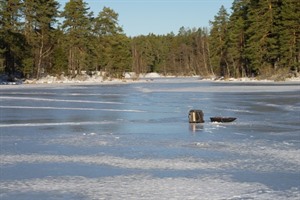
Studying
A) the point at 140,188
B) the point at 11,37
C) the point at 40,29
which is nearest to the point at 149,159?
the point at 140,188

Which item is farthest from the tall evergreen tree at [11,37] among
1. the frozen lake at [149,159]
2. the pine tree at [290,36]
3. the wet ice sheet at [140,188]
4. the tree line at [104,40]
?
the wet ice sheet at [140,188]

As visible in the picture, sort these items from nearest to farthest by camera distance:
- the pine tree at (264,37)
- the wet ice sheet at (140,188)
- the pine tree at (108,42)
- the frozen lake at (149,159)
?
the wet ice sheet at (140,188) → the frozen lake at (149,159) → the pine tree at (264,37) → the pine tree at (108,42)

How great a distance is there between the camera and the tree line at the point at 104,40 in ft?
194

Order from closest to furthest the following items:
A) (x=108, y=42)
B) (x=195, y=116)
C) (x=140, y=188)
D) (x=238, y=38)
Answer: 1. (x=140, y=188)
2. (x=195, y=116)
3. (x=238, y=38)
4. (x=108, y=42)

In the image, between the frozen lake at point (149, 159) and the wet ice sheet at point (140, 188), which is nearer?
the wet ice sheet at point (140, 188)

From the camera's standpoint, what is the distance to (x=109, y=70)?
75875mm

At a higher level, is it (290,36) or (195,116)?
(290,36)

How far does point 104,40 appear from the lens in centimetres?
7650

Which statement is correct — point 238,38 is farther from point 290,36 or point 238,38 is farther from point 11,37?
point 11,37

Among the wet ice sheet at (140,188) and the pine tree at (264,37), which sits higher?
the pine tree at (264,37)

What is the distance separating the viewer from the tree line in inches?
2333

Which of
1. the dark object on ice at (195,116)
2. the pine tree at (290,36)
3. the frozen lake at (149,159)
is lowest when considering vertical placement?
the frozen lake at (149,159)

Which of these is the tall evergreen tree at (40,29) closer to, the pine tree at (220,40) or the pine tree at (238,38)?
the pine tree at (238,38)

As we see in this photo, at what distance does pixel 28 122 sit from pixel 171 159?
8.36 meters
